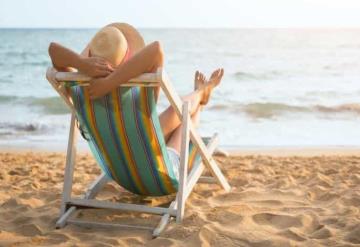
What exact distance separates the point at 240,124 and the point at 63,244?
6038 mm

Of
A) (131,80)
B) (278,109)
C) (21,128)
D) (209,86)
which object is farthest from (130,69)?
(278,109)

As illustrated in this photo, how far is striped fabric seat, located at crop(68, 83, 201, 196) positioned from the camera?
2.95 meters

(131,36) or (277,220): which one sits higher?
(131,36)

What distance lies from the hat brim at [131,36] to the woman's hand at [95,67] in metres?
0.36

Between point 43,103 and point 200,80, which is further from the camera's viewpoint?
point 43,103

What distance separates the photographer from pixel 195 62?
21.0 m

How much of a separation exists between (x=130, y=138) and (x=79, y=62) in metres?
0.48

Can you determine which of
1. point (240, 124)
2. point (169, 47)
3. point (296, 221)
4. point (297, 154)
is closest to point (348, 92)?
point (240, 124)

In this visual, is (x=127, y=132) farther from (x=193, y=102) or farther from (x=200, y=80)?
(x=200, y=80)

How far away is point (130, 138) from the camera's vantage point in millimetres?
3037

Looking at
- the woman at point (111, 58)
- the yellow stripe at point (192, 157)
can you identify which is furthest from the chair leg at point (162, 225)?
the woman at point (111, 58)

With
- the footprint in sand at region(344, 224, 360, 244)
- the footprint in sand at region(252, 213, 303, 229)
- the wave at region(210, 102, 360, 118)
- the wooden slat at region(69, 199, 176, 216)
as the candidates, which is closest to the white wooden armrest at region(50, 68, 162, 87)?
the wooden slat at region(69, 199, 176, 216)

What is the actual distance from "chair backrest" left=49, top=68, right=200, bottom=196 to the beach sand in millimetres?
330

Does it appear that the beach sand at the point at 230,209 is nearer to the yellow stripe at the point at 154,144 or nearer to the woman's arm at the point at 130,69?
the yellow stripe at the point at 154,144
